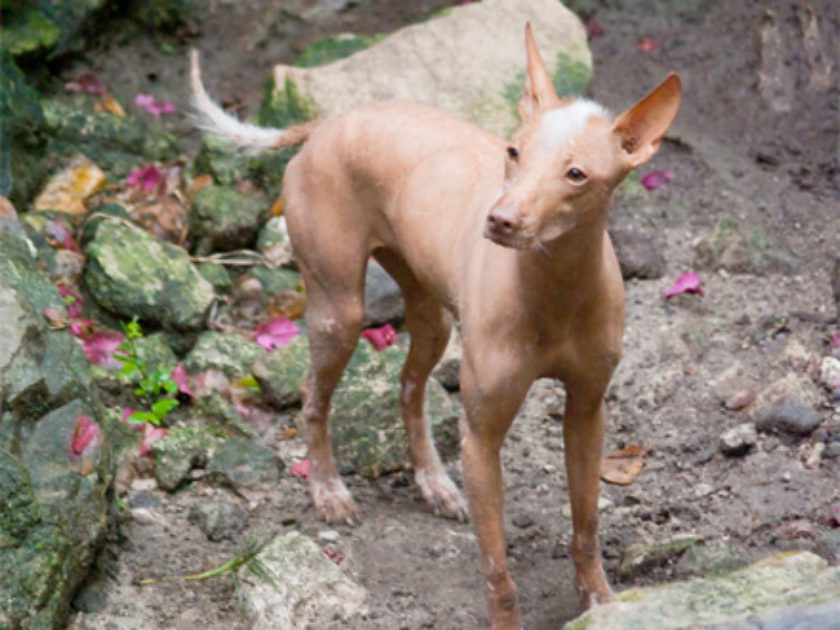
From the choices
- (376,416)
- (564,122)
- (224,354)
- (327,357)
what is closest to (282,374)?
(224,354)

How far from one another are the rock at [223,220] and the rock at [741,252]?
8.43ft

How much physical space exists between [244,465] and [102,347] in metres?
1.05

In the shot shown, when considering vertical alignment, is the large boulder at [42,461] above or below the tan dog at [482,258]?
below

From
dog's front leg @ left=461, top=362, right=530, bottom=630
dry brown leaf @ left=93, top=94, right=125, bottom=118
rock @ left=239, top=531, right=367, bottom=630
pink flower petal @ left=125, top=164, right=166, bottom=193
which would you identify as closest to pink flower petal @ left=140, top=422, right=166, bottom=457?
rock @ left=239, top=531, right=367, bottom=630

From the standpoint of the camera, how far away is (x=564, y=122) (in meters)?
3.66

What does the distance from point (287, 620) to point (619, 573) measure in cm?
132

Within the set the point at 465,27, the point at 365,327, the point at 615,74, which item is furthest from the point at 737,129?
the point at 365,327

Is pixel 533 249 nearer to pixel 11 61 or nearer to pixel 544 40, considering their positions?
pixel 544 40

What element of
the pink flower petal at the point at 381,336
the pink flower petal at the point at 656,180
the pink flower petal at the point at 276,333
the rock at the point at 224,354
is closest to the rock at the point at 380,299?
the pink flower petal at the point at 381,336

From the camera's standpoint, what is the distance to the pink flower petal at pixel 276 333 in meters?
6.60

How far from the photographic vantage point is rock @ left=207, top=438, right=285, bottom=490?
566 centimetres

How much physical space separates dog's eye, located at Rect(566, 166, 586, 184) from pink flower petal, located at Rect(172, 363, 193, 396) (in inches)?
123

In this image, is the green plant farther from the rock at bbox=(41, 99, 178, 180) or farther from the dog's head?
the dog's head

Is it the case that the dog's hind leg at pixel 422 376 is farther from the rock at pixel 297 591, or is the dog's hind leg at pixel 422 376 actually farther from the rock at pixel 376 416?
the rock at pixel 297 591
